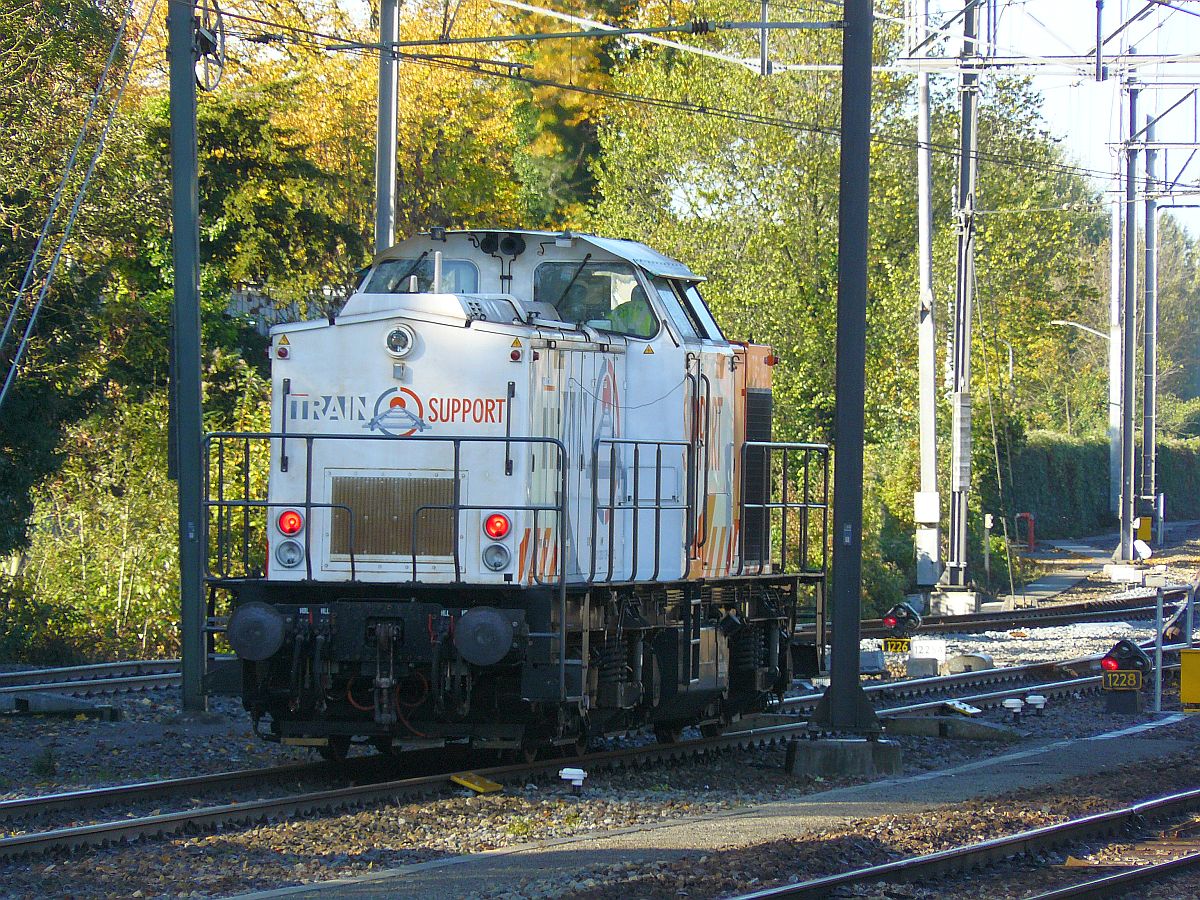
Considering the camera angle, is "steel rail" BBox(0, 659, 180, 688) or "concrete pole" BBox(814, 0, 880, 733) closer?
"concrete pole" BBox(814, 0, 880, 733)

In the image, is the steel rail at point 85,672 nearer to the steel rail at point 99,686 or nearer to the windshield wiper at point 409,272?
the steel rail at point 99,686

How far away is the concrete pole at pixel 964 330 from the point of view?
81.8 feet

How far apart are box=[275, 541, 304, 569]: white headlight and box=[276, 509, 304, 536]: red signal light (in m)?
0.08

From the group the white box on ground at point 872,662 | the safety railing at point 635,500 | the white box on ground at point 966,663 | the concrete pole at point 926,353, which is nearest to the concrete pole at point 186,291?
the safety railing at point 635,500

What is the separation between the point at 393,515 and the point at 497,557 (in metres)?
0.74

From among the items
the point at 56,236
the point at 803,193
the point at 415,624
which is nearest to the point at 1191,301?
the point at 803,193

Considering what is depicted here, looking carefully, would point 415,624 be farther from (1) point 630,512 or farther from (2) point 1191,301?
(2) point 1191,301

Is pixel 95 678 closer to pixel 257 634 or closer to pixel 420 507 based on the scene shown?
pixel 257 634

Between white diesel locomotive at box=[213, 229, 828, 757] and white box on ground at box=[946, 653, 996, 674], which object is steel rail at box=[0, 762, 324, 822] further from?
white box on ground at box=[946, 653, 996, 674]

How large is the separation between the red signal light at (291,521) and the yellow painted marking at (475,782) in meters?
1.87

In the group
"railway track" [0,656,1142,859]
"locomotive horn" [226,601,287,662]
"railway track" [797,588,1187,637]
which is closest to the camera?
Result: "railway track" [0,656,1142,859]

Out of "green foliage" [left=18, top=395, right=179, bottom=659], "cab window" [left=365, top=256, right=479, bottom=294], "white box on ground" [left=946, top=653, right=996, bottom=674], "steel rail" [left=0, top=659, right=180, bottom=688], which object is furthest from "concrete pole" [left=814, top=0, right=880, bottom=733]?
"green foliage" [left=18, top=395, right=179, bottom=659]

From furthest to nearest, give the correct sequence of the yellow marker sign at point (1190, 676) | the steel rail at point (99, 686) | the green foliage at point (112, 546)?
the green foliage at point (112, 546) < the steel rail at point (99, 686) < the yellow marker sign at point (1190, 676)

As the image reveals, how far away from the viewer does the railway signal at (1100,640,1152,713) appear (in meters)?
14.6
